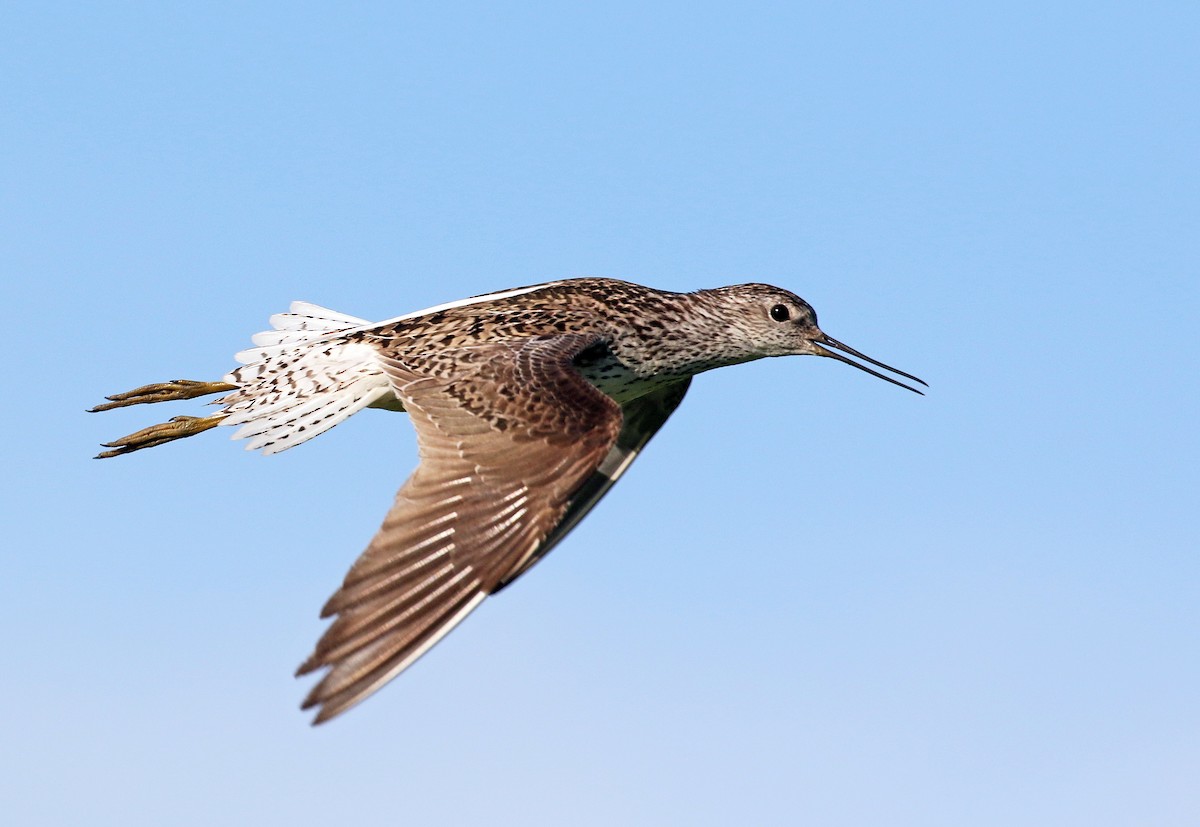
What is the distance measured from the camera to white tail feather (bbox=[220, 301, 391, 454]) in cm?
1043

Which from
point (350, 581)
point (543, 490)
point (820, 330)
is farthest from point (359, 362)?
point (820, 330)

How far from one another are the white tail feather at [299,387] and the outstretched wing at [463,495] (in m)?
0.32

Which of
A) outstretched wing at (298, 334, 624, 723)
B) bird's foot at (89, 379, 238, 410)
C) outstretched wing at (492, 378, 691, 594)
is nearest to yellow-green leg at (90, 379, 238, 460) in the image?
bird's foot at (89, 379, 238, 410)

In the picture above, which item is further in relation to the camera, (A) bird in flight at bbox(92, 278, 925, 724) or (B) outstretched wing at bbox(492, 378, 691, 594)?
(B) outstretched wing at bbox(492, 378, 691, 594)

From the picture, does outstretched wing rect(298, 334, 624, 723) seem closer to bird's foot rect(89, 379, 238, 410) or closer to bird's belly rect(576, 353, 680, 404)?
bird's belly rect(576, 353, 680, 404)

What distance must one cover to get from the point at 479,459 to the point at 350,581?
1473 mm

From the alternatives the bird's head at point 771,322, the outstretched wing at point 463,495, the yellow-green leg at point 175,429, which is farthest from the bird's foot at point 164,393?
the bird's head at point 771,322

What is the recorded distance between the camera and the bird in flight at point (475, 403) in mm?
7996

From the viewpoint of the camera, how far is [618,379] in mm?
11016

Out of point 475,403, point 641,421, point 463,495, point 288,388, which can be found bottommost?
point 463,495

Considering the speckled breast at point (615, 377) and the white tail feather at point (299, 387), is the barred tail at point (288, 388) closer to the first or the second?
the white tail feather at point (299, 387)

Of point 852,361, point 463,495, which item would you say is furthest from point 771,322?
point 463,495

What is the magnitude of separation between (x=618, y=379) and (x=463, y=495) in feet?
7.96

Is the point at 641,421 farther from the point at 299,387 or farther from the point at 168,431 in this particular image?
the point at 168,431
